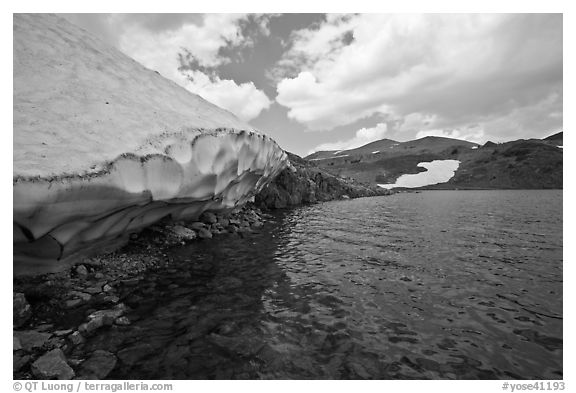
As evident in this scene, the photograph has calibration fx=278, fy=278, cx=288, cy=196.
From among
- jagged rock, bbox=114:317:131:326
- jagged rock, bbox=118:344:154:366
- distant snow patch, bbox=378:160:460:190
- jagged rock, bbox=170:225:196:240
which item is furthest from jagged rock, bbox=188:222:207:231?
distant snow patch, bbox=378:160:460:190

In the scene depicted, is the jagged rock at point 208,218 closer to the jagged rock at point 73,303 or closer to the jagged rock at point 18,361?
the jagged rock at point 73,303

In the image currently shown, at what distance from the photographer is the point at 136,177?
9328 millimetres

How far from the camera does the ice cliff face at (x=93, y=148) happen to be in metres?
7.32

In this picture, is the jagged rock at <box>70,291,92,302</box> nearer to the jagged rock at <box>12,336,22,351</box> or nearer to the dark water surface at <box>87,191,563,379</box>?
the dark water surface at <box>87,191,563,379</box>

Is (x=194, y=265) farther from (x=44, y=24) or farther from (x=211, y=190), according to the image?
(x=44, y=24)

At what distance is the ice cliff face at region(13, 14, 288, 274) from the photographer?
7316 millimetres

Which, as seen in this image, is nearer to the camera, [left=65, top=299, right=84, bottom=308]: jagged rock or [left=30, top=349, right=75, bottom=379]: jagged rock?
[left=30, top=349, right=75, bottom=379]: jagged rock

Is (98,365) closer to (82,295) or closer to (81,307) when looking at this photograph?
(81,307)

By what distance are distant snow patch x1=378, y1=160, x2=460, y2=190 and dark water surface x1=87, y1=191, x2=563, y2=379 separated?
11474cm

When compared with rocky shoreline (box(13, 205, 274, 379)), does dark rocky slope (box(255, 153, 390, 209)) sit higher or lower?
higher


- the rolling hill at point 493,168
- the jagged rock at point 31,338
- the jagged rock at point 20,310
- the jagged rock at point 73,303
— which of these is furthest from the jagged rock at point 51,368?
the rolling hill at point 493,168
